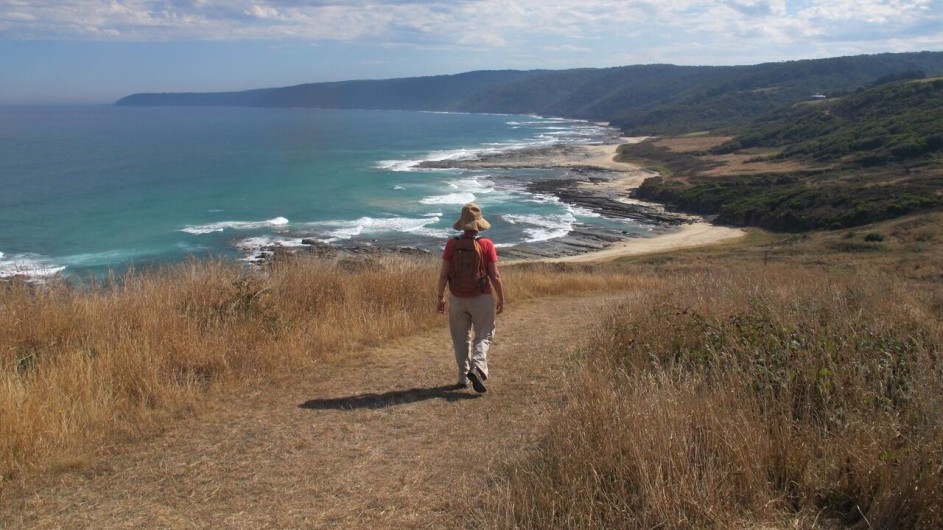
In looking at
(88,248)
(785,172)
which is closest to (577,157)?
(785,172)

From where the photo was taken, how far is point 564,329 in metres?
9.27

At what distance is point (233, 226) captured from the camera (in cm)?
4453

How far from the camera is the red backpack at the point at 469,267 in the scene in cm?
623

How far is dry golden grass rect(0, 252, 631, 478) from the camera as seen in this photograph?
501 cm

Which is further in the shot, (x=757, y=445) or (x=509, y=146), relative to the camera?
(x=509, y=146)

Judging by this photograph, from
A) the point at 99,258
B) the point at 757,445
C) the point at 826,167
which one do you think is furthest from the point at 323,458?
the point at 826,167

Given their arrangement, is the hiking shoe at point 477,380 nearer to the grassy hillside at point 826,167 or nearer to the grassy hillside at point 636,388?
the grassy hillside at point 636,388

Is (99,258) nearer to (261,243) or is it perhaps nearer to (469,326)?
(261,243)

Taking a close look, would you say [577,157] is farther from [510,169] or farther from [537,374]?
[537,374]

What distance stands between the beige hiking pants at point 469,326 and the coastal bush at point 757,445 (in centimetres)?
158

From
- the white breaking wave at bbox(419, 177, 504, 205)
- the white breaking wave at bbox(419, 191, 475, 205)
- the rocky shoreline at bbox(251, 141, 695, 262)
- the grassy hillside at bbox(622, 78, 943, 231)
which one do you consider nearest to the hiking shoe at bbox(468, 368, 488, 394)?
the rocky shoreline at bbox(251, 141, 695, 262)

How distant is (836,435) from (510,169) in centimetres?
7446

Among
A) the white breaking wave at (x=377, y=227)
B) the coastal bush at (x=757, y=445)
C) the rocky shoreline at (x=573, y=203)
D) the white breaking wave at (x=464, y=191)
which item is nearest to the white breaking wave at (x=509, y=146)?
the rocky shoreline at (x=573, y=203)

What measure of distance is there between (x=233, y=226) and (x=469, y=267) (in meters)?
41.0
